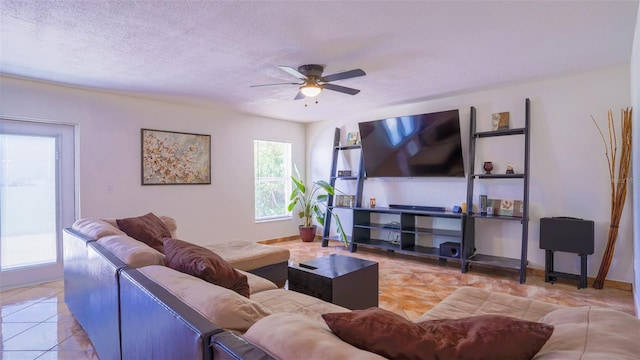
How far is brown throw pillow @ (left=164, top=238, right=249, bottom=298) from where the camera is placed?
1609 millimetres

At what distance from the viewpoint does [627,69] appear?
3.42m

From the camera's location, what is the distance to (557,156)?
12.6ft

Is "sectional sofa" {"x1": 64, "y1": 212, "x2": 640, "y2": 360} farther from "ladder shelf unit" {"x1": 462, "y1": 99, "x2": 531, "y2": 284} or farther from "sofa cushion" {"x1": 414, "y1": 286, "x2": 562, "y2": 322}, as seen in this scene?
"ladder shelf unit" {"x1": 462, "y1": 99, "x2": 531, "y2": 284}

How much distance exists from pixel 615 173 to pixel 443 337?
382 cm

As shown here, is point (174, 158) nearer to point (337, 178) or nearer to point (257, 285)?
point (337, 178)

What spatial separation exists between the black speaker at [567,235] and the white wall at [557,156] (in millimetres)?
369

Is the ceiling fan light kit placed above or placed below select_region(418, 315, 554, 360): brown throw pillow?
above

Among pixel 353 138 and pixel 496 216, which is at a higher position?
pixel 353 138

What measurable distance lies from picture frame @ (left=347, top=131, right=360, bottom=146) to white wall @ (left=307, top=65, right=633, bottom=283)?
4.64 feet

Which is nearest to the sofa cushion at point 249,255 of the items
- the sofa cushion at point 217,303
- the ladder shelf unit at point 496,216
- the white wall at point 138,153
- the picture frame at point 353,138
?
the sofa cushion at point 217,303

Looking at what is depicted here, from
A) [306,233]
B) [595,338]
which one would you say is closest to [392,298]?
[595,338]

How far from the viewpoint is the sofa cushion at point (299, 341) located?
0.79m

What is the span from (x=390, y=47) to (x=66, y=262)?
3376mm

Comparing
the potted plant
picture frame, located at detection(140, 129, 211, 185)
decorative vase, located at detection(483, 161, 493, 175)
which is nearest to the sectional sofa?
decorative vase, located at detection(483, 161, 493, 175)
